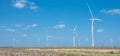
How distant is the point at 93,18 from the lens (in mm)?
83938

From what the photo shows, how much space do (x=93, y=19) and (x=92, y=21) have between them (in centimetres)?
148

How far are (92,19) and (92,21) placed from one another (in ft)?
5.47

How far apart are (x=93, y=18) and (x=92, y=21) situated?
159 cm

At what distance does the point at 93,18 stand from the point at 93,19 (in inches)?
10.3

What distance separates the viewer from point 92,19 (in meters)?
84.2

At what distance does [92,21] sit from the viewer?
8262 centimetres

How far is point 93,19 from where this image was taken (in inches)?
3305

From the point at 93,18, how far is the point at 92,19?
0.43 meters
